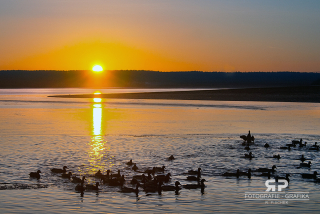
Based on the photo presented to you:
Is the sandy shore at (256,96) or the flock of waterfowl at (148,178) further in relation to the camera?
the sandy shore at (256,96)

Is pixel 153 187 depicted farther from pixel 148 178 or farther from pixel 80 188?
pixel 80 188

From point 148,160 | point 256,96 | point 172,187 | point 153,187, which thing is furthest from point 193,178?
point 256,96

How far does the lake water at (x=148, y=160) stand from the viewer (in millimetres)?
13219

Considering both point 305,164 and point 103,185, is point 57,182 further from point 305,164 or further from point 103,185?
point 305,164

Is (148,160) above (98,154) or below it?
below

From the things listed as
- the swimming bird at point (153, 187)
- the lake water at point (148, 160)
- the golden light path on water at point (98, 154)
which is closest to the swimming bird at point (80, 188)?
the lake water at point (148, 160)

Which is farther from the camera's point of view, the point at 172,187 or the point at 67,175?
the point at 67,175

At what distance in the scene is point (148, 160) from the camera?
66.7 feet

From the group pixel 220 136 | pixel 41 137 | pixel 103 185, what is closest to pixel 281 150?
pixel 220 136

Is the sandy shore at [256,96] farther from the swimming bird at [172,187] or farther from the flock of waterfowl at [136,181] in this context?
the swimming bird at [172,187]

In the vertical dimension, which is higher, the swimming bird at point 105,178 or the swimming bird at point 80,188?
the swimming bird at point 105,178

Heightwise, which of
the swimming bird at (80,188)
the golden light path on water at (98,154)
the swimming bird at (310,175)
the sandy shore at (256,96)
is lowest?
the swimming bird at (80,188)

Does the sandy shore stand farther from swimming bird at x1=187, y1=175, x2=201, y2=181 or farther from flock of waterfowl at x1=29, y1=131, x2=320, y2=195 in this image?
swimming bird at x1=187, y1=175, x2=201, y2=181

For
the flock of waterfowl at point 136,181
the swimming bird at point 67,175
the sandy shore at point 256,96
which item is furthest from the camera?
the sandy shore at point 256,96
